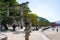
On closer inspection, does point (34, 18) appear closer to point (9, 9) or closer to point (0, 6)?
point (9, 9)

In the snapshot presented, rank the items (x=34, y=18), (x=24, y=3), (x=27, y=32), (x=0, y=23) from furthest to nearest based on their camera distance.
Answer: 1. (x=34, y=18)
2. (x=24, y=3)
3. (x=0, y=23)
4. (x=27, y=32)

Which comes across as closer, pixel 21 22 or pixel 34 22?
pixel 21 22

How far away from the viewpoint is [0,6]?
19266mm

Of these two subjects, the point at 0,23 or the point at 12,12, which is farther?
the point at 12,12

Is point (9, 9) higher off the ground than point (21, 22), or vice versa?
point (9, 9)

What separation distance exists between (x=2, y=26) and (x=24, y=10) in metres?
23.0

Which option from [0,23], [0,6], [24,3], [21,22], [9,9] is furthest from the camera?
[21,22]

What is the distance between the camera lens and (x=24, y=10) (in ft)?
182

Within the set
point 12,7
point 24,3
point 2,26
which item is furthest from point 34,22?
point 2,26

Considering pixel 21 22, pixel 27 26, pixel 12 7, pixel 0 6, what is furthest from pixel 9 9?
pixel 27 26

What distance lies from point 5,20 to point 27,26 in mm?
19213

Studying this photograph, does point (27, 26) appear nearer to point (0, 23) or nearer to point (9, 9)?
point (0, 23)

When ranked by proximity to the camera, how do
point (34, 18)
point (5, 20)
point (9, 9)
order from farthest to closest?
1. point (34, 18)
2. point (9, 9)
3. point (5, 20)

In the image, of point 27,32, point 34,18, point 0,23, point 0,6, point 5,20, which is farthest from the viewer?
point 34,18
